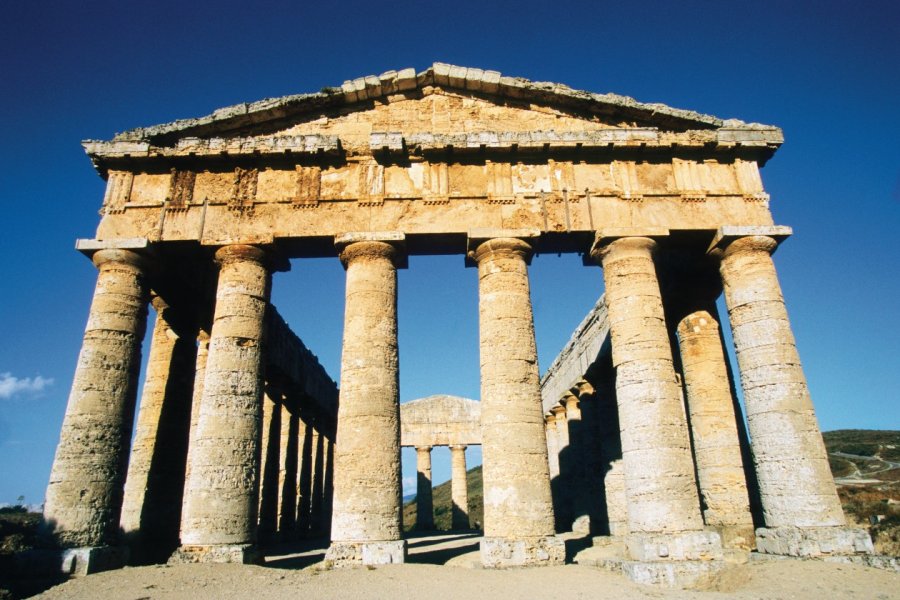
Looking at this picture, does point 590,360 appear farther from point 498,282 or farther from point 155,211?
point 155,211

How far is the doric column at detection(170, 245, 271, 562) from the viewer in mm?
10375

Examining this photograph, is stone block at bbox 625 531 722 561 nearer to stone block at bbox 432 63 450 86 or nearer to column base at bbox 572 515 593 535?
stone block at bbox 432 63 450 86

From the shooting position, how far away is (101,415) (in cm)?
1125

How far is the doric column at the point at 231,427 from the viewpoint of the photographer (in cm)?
1038

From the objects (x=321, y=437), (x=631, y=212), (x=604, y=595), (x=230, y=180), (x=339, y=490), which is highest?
(x=230, y=180)

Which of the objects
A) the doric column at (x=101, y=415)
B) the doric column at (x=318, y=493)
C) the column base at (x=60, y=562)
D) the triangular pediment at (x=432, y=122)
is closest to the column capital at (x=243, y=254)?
the doric column at (x=101, y=415)

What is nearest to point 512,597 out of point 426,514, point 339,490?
point 339,490

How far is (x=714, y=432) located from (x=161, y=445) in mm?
13832

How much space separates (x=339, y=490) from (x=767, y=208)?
11017mm

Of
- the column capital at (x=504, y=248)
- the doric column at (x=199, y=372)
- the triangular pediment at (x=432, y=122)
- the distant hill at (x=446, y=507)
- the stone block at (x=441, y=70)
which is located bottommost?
the distant hill at (x=446, y=507)

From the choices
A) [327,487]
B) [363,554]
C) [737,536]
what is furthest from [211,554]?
[327,487]

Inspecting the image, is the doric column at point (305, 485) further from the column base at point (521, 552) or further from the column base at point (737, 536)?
the column base at point (737, 536)

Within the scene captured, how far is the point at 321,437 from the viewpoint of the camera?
2791 centimetres

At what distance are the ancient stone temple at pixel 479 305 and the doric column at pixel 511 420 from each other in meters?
0.05
